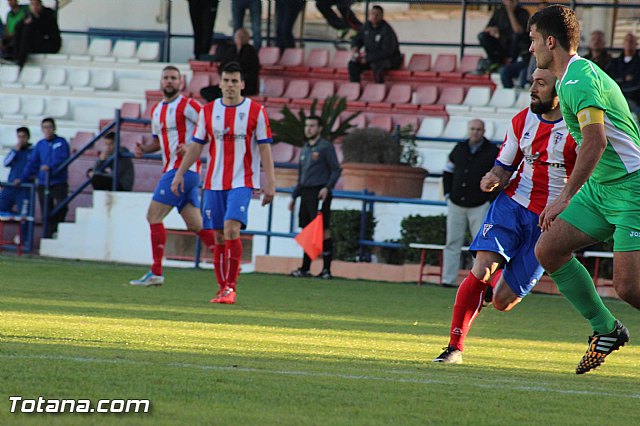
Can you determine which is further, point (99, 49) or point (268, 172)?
point (99, 49)

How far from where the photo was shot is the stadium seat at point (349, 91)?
22986 millimetres

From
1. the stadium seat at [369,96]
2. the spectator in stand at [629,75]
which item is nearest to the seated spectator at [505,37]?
the stadium seat at [369,96]

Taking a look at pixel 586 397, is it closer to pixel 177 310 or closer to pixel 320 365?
pixel 320 365

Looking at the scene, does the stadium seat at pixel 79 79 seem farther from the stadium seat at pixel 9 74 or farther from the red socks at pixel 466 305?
the red socks at pixel 466 305

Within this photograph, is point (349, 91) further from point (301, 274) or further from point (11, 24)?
point (11, 24)

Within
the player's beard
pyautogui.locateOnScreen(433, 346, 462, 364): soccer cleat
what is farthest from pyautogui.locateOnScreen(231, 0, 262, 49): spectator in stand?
pyautogui.locateOnScreen(433, 346, 462, 364): soccer cleat

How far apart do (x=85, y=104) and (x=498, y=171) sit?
17.7m

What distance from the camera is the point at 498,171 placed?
7801 mm

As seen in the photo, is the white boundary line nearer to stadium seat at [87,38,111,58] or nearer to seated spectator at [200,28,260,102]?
seated spectator at [200,28,260,102]

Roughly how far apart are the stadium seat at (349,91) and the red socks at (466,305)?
1554 centimetres

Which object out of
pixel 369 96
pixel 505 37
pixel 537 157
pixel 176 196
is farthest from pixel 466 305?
pixel 369 96

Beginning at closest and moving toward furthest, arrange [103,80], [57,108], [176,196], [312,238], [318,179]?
[176,196]
[312,238]
[318,179]
[57,108]
[103,80]

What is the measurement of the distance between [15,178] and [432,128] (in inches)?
277

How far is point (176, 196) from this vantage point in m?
13.2
